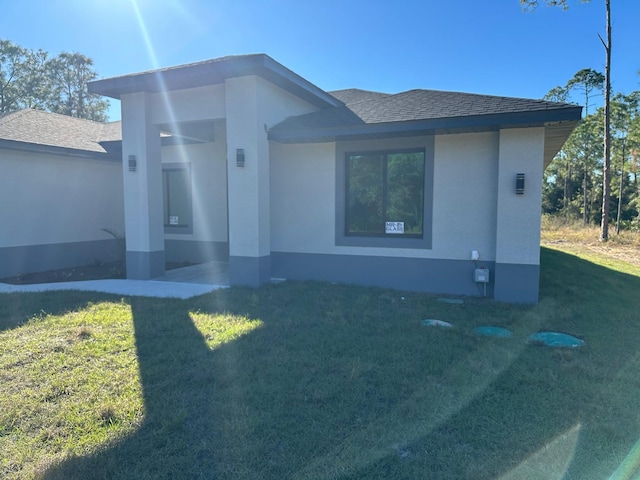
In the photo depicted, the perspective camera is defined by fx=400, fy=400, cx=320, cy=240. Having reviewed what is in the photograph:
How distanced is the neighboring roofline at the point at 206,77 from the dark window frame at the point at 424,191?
1.62m

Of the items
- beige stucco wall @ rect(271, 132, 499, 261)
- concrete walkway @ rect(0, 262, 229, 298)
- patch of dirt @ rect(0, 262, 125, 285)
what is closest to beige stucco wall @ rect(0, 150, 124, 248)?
patch of dirt @ rect(0, 262, 125, 285)

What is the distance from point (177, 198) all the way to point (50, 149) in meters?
3.18

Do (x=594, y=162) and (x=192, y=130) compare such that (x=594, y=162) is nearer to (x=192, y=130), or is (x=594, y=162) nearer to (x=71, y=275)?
(x=192, y=130)

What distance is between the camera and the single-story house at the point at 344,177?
6930mm

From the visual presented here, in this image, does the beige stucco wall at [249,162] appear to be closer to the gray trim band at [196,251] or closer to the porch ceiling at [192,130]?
the porch ceiling at [192,130]

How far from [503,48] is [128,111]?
40.7 feet

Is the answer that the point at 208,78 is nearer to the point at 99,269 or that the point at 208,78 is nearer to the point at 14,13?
the point at 99,269

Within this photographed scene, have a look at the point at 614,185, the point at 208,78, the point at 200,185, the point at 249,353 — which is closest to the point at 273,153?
the point at 208,78

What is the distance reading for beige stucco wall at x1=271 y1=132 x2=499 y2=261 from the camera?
7352 mm

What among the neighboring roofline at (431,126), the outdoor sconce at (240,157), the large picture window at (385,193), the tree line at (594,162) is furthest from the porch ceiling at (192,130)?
the tree line at (594,162)

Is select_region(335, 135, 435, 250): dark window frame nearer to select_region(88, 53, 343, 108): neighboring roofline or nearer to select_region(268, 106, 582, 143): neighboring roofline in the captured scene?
select_region(268, 106, 582, 143): neighboring roofline

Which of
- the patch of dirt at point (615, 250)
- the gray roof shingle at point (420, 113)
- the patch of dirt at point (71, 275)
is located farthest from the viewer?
the patch of dirt at point (615, 250)

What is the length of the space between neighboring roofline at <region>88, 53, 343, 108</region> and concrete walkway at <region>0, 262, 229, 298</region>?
402cm

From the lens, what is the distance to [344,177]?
27.2 feet
